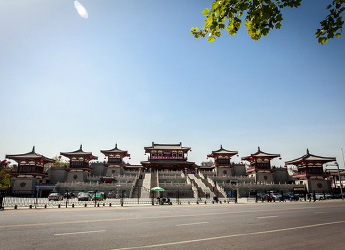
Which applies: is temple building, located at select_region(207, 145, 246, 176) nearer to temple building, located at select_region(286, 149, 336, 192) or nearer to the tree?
temple building, located at select_region(286, 149, 336, 192)

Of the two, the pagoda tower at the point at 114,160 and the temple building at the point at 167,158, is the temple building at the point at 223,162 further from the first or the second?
the pagoda tower at the point at 114,160

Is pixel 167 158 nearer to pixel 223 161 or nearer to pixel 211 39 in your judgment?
pixel 223 161

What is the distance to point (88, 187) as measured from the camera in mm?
38094

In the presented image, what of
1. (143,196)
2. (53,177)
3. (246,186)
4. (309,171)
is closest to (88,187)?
(143,196)

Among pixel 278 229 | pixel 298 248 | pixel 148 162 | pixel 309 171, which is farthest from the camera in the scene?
pixel 148 162

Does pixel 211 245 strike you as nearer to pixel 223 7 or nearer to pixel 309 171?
pixel 223 7

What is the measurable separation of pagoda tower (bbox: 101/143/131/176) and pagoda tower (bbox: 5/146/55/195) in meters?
13.7

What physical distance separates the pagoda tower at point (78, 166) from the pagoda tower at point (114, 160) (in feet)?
15.3

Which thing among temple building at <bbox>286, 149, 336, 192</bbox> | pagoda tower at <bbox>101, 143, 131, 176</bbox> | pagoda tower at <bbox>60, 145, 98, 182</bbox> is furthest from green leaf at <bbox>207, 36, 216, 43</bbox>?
temple building at <bbox>286, 149, 336, 192</bbox>

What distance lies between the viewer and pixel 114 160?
2207 inches

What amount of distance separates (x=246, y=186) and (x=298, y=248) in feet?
121

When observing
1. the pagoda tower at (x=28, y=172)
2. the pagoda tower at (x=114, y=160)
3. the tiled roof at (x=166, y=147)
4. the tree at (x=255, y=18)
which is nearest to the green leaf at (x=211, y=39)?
the tree at (x=255, y=18)

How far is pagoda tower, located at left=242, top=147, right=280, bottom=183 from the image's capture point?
5462 cm

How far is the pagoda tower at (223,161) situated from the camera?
190 ft
